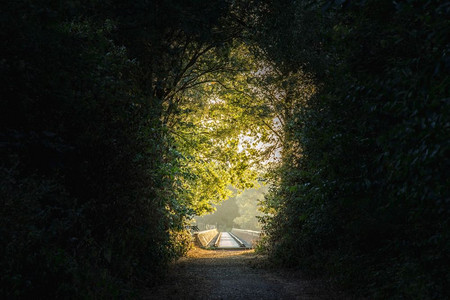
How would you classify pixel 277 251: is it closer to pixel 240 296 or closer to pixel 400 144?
pixel 240 296

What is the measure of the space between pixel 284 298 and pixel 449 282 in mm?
3161

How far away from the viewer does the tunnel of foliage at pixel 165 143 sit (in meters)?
4.54

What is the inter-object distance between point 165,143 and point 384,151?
23.6ft

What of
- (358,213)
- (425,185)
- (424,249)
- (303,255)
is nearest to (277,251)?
(303,255)

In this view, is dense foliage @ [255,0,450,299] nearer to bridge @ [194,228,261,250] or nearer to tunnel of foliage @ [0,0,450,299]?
tunnel of foliage @ [0,0,450,299]

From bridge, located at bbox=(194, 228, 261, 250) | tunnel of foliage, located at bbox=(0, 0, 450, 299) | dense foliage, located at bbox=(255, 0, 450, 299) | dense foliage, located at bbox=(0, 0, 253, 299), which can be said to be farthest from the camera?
bridge, located at bbox=(194, 228, 261, 250)

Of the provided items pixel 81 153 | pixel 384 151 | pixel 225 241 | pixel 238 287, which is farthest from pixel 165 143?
pixel 225 241

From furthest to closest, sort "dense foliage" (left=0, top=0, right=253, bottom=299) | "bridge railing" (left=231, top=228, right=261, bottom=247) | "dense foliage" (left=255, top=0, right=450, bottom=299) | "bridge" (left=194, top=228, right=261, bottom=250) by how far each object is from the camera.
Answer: "bridge" (left=194, top=228, right=261, bottom=250)
"bridge railing" (left=231, top=228, right=261, bottom=247)
"dense foliage" (left=0, top=0, right=253, bottom=299)
"dense foliage" (left=255, top=0, right=450, bottom=299)

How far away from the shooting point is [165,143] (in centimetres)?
1130

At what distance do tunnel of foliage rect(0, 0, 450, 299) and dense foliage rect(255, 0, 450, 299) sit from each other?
0.10 ft

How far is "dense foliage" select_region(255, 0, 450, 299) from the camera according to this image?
4.17 meters

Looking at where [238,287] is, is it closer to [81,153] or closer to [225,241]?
[81,153]

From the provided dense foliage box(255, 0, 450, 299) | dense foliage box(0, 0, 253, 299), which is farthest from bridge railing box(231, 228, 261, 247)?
dense foliage box(0, 0, 253, 299)

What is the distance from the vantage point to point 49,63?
5.95 m
